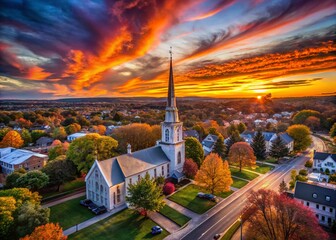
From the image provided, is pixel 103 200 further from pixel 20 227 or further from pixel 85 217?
pixel 20 227

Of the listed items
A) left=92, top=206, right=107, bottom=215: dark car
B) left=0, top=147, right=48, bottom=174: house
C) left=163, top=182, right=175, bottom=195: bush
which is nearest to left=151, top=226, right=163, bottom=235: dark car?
left=92, top=206, right=107, bottom=215: dark car

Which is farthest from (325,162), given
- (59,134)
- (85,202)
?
(59,134)

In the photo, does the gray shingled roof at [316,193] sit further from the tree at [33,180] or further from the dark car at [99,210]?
the tree at [33,180]

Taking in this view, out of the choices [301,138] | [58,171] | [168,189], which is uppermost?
[58,171]

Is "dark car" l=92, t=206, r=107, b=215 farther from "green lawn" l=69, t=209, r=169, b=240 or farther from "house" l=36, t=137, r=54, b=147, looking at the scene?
"house" l=36, t=137, r=54, b=147

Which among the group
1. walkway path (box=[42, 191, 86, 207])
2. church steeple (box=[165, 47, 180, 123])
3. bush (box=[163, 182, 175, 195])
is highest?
church steeple (box=[165, 47, 180, 123])

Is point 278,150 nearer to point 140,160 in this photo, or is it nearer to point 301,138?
point 301,138

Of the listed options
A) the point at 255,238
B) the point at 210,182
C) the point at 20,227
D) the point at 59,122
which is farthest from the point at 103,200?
the point at 59,122
